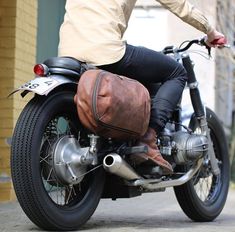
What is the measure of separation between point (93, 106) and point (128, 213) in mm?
2127

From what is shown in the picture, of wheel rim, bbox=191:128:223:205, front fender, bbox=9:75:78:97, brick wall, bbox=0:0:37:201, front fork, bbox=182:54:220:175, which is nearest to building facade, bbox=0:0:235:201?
brick wall, bbox=0:0:37:201

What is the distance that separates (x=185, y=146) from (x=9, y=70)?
2663 millimetres

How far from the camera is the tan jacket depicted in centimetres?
522

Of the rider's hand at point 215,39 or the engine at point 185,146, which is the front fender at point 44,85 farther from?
the rider's hand at point 215,39

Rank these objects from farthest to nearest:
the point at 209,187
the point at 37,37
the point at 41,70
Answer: the point at 37,37
the point at 209,187
the point at 41,70

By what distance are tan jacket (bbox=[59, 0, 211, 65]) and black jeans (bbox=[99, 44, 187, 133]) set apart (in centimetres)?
10

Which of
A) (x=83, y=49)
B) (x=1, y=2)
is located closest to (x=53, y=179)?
(x=83, y=49)

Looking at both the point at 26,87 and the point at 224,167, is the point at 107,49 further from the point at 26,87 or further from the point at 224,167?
the point at 224,167

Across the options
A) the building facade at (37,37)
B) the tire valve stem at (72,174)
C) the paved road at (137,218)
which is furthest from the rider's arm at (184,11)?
the building facade at (37,37)

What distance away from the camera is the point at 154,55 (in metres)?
5.45

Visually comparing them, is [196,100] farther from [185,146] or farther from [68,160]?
[68,160]

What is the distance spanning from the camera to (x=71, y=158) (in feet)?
16.5

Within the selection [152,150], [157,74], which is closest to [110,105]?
[152,150]

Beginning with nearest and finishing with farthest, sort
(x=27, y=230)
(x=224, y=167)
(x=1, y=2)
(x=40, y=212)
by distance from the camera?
(x=40, y=212) → (x=27, y=230) → (x=224, y=167) → (x=1, y=2)
